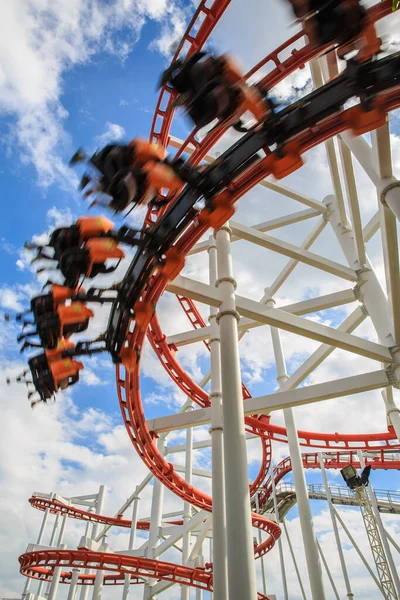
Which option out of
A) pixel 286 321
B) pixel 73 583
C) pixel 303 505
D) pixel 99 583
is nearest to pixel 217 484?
pixel 303 505

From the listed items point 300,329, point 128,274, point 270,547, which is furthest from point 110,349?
point 270,547

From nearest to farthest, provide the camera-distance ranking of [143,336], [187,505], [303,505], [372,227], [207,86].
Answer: [207,86], [143,336], [303,505], [372,227], [187,505]

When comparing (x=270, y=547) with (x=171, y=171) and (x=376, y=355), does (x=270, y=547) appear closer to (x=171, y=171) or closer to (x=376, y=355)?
(x=376, y=355)

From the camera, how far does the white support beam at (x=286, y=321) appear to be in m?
3.97

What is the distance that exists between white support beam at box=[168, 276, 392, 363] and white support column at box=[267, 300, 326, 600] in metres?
2.05

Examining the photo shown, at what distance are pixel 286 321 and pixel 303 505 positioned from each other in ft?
8.12

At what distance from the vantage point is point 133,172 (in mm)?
2939

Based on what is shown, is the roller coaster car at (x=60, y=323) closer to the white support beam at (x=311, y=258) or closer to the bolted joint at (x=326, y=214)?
the white support beam at (x=311, y=258)

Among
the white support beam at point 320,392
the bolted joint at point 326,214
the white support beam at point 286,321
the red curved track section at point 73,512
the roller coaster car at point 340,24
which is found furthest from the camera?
the red curved track section at point 73,512

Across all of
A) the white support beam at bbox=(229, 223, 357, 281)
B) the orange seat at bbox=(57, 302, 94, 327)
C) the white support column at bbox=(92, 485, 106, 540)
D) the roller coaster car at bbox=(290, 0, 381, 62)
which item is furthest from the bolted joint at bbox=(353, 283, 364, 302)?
the white support column at bbox=(92, 485, 106, 540)

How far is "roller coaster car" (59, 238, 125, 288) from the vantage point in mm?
3502

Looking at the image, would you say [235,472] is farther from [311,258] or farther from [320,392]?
[311,258]

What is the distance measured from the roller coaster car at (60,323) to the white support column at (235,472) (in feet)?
4.26

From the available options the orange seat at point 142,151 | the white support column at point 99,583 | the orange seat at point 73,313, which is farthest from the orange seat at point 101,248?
the white support column at point 99,583
